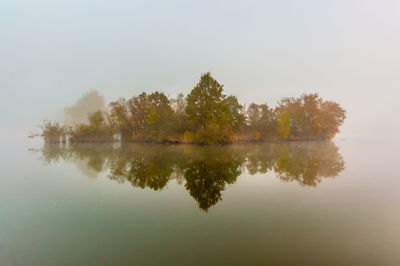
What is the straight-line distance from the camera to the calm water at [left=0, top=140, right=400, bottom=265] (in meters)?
4.26

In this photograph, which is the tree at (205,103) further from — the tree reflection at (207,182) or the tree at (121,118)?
the tree reflection at (207,182)

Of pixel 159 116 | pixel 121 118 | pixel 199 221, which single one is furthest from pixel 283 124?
pixel 199 221

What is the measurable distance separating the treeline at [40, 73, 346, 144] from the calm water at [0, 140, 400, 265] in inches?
1053

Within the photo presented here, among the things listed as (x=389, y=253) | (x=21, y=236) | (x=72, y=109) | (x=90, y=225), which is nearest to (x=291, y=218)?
(x=389, y=253)

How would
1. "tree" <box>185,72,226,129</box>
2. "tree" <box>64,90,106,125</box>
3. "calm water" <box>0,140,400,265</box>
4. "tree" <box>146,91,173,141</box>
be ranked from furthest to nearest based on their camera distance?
"tree" <box>64,90,106,125</box> < "tree" <box>146,91,173,141</box> < "tree" <box>185,72,226,129</box> < "calm water" <box>0,140,400,265</box>

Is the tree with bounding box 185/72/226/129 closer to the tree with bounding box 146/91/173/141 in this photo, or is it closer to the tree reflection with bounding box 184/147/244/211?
the tree with bounding box 146/91/173/141

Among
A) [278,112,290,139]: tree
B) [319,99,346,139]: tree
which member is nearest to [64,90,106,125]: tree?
[278,112,290,139]: tree

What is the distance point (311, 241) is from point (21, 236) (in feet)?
25.7

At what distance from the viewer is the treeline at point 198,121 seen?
3691 cm

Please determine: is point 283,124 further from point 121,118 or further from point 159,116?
point 121,118

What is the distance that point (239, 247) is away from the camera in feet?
14.7

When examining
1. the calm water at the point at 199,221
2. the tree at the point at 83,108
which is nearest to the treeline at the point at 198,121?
the calm water at the point at 199,221

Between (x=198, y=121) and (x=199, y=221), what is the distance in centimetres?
3184

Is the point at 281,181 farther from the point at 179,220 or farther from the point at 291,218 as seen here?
the point at 179,220
